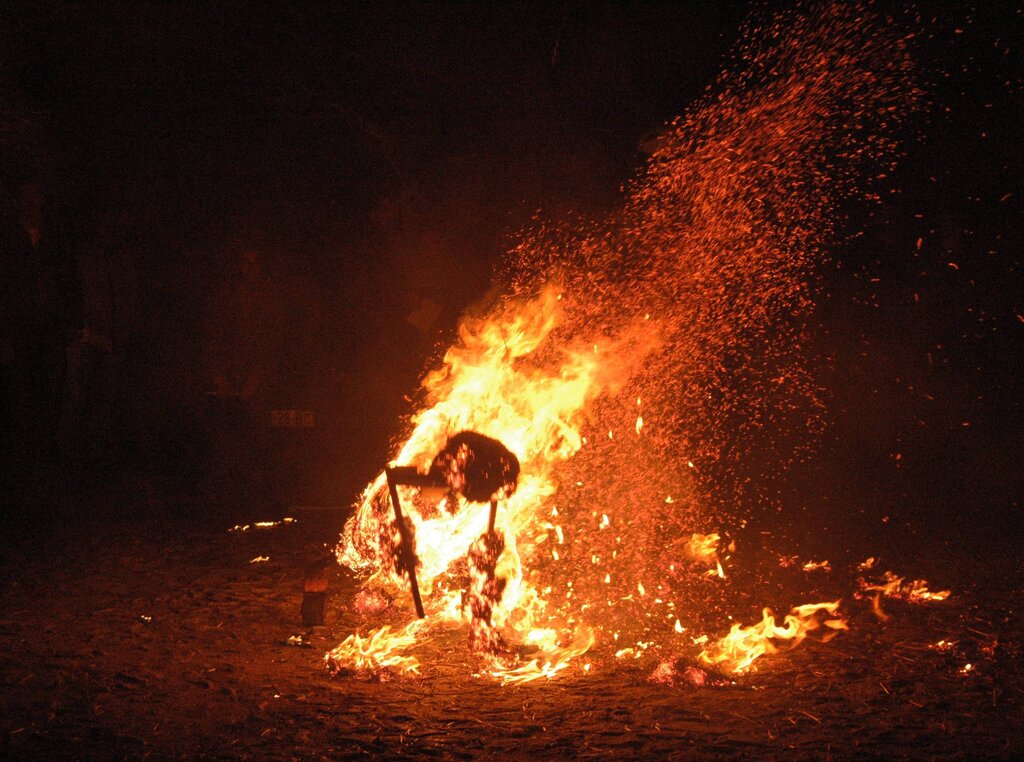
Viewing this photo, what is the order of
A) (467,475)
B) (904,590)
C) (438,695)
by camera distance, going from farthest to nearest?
1. (904,590)
2. (467,475)
3. (438,695)

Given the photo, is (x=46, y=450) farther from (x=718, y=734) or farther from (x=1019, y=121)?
(x=1019, y=121)

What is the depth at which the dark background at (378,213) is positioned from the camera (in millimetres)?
10953

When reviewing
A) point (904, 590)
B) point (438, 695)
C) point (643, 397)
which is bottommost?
point (438, 695)

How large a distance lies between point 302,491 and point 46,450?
5234 millimetres

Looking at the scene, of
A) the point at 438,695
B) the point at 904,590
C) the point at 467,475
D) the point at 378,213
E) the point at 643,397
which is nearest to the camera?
the point at 438,695

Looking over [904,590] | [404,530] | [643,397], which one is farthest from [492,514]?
[643,397]

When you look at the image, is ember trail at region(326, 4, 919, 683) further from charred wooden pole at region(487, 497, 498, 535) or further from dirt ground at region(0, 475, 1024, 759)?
dirt ground at region(0, 475, 1024, 759)

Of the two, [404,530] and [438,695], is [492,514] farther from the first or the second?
[438,695]

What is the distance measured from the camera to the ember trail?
5.77 metres

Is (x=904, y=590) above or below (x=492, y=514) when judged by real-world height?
below

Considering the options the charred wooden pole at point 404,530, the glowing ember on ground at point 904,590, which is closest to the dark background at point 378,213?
the glowing ember on ground at point 904,590

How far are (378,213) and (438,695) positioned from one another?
27.8 feet

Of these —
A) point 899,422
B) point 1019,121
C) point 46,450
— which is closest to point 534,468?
point 899,422

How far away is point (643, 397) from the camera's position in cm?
940
